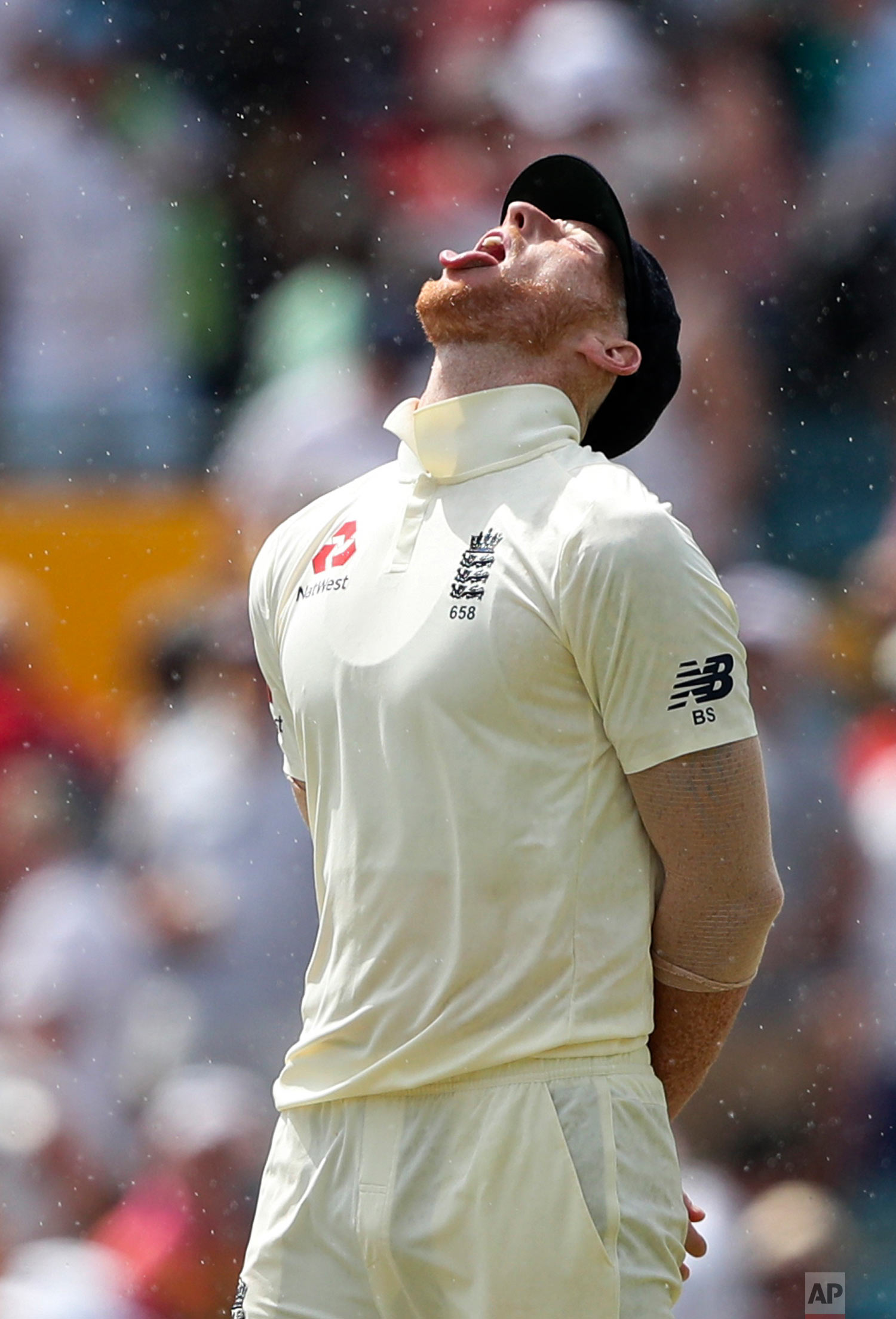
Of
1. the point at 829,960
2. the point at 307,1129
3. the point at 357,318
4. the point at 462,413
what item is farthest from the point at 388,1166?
the point at 357,318

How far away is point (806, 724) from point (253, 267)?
1.80 meters

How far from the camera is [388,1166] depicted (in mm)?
1452

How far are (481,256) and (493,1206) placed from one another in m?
0.94

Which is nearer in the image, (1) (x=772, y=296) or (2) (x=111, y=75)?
(1) (x=772, y=296)

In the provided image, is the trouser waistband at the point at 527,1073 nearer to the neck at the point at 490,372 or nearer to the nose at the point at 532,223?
the neck at the point at 490,372

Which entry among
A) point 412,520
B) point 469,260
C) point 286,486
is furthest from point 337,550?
point 286,486

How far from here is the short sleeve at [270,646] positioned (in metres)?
1.79

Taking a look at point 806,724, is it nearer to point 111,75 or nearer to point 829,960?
point 829,960

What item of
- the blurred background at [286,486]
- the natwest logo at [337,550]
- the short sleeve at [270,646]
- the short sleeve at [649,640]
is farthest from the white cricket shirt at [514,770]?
the blurred background at [286,486]

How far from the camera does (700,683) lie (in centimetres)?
147

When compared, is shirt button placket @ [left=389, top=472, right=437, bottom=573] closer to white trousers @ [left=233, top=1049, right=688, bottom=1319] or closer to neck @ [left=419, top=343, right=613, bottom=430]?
neck @ [left=419, top=343, right=613, bottom=430]

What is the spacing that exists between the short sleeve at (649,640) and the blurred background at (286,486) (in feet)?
5.89

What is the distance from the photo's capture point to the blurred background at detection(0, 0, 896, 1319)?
10.4 feet

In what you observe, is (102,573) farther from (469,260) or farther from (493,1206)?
(493,1206)
